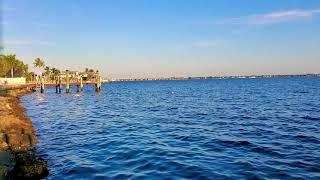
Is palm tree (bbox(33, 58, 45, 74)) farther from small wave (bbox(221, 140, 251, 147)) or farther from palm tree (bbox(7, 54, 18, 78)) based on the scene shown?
small wave (bbox(221, 140, 251, 147))

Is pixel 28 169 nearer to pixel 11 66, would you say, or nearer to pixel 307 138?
pixel 307 138

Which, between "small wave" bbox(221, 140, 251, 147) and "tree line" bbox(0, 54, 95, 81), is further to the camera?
"tree line" bbox(0, 54, 95, 81)

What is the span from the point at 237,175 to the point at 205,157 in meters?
3.57

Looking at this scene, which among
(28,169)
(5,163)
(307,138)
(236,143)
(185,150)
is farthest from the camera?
(307,138)

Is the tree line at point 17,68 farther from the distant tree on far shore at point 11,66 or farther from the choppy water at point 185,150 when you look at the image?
the choppy water at point 185,150

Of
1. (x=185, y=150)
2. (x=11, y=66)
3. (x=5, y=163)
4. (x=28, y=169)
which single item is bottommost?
(x=185, y=150)

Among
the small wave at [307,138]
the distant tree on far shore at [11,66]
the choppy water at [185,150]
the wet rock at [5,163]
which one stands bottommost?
the choppy water at [185,150]

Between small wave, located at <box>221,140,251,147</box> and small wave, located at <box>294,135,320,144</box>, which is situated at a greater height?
small wave, located at <box>294,135,320,144</box>

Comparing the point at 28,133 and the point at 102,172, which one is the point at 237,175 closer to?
the point at 102,172

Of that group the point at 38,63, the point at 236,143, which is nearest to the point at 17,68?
the point at 38,63

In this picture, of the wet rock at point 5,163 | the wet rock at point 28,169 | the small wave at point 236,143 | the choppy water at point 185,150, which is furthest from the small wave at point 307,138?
the wet rock at point 5,163

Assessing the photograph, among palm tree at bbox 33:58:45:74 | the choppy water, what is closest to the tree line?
palm tree at bbox 33:58:45:74

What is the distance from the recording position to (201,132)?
87.6 feet

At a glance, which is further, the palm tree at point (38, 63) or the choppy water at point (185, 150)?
the palm tree at point (38, 63)
